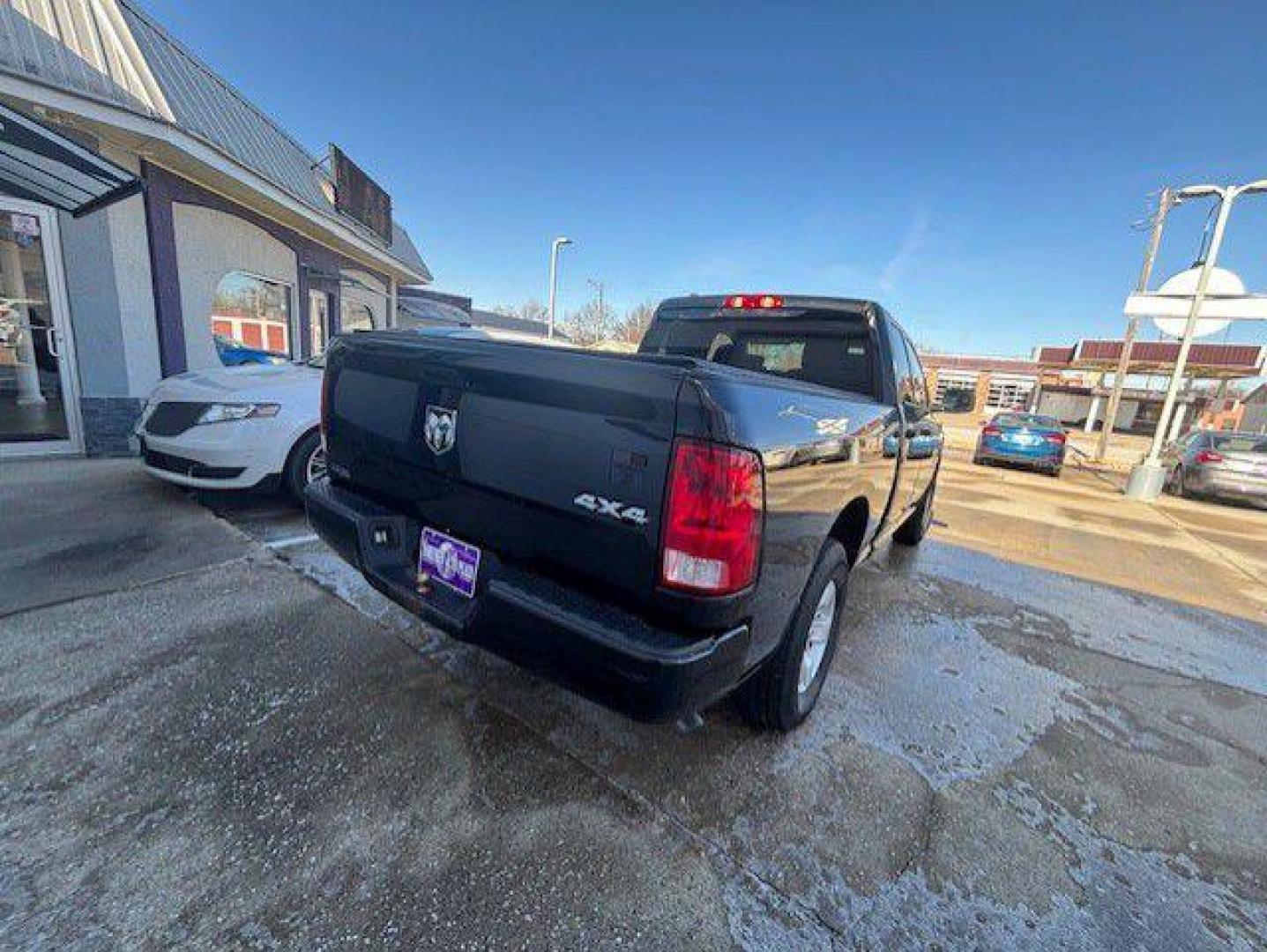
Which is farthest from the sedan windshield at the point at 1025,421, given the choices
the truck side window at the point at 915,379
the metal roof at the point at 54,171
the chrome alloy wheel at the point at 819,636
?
the metal roof at the point at 54,171

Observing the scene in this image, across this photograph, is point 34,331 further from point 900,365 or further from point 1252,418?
point 1252,418

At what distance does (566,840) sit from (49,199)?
307 inches

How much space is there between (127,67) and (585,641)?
789 cm

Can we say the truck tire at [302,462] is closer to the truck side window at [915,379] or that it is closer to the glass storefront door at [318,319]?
the truck side window at [915,379]

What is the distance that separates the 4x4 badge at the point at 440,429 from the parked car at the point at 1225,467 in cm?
1377

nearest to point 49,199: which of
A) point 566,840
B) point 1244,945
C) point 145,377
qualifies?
point 145,377

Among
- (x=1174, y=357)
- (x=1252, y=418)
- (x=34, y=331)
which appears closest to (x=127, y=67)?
(x=34, y=331)

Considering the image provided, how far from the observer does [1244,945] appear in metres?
1.67

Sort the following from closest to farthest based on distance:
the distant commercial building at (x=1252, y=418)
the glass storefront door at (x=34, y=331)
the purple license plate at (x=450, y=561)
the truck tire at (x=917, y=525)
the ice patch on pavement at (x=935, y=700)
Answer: the purple license plate at (x=450, y=561)
the ice patch on pavement at (x=935, y=700)
the truck tire at (x=917, y=525)
the glass storefront door at (x=34, y=331)
the distant commercial building at (x=1252, y=418)

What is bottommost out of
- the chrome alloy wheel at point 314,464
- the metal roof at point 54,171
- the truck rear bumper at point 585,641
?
the chrome alloy wheel at point 314,464

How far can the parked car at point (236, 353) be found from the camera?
771 centimetres

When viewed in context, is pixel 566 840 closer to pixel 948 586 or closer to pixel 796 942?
pixel 796 942

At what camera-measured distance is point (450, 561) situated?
2051 millimetres

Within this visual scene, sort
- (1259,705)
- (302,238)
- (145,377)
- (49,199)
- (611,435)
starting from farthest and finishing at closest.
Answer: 1. (302,238)
2. (145,377)
3. (49,199)
4. (1259,705)
5. (611,435)
